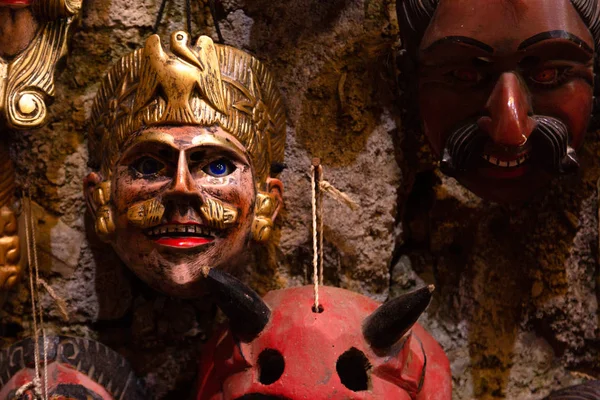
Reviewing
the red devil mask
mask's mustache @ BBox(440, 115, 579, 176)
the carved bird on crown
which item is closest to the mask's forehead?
mask's mustache @ BBox(440, 115, 579, 176)

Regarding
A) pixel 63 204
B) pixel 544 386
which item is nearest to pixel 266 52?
A: pixel 63 204

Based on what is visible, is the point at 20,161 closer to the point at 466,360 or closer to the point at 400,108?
the point at 400,108

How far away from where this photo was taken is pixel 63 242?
55.5 inches

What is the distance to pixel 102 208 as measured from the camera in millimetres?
1276

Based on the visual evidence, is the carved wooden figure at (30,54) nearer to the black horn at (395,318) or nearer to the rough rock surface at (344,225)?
the rough rock surface at (344,225)

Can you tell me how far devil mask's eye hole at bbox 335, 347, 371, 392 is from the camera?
112 cm

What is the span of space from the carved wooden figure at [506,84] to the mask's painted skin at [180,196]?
0.30 meters

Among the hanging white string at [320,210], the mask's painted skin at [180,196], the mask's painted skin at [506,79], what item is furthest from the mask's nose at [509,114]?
the mask's painted skin at [180,196]

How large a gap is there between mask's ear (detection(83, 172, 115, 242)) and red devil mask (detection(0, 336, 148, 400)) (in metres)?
0.15

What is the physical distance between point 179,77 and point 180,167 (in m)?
0.13

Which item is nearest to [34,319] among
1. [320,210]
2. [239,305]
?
[239,305]

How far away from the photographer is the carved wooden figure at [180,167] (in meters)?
1.23

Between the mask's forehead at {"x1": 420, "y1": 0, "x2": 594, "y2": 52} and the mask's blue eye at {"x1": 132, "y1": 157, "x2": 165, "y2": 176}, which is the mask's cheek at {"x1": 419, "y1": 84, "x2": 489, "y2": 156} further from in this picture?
the mask's blue eye at {"x1": 132, "y1": 157, "x2": 165, "y2": 176}

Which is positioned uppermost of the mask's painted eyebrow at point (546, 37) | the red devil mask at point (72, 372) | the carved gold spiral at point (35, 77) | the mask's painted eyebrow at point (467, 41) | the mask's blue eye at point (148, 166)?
the carved gold spiral at point (35, 77)
